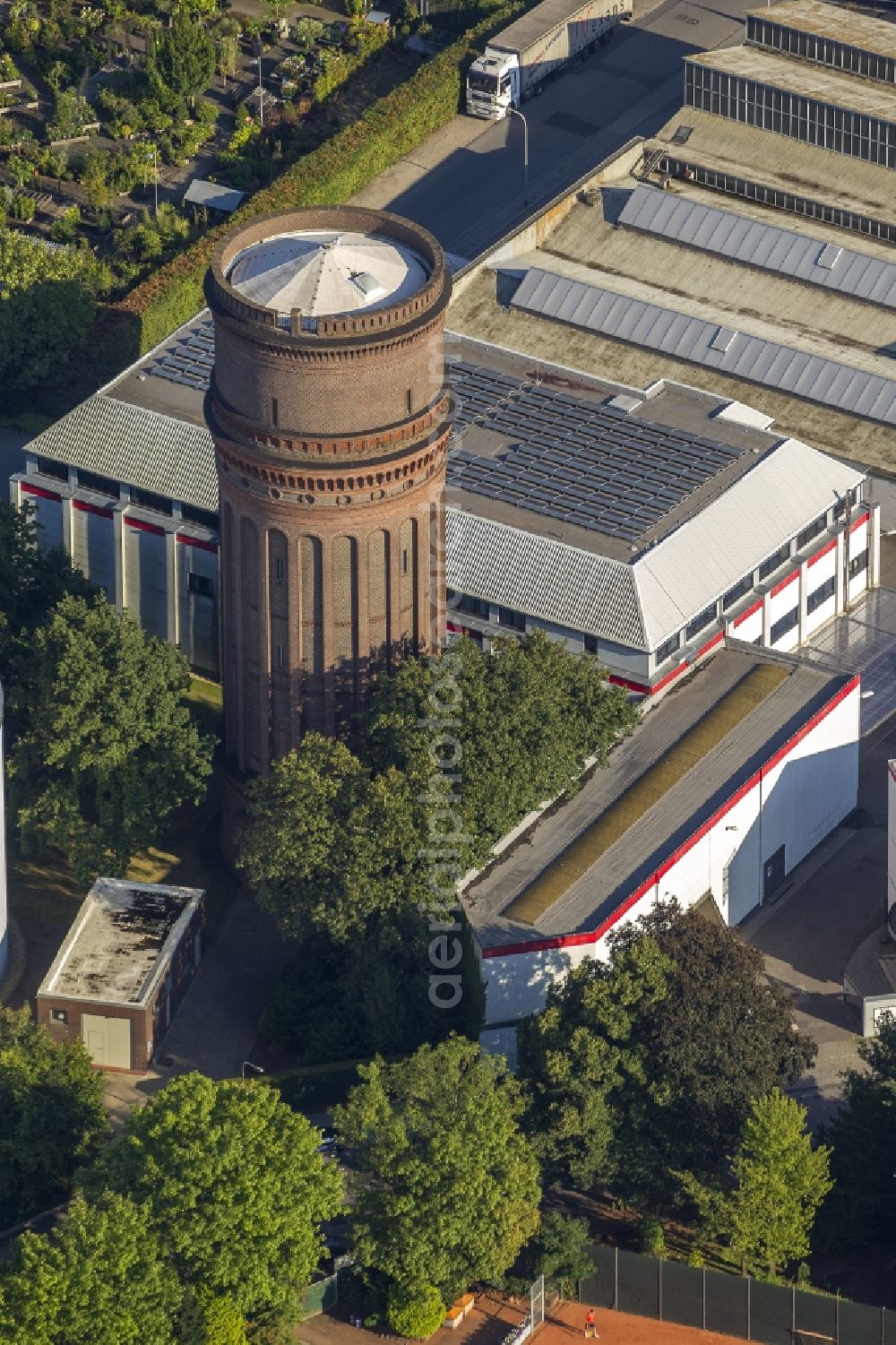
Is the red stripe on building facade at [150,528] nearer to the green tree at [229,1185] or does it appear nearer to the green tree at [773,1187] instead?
the green tree at [229,1185]

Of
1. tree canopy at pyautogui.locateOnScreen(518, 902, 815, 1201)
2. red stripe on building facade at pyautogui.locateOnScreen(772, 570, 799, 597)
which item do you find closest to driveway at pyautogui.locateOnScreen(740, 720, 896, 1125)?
tree canopy at pyautogui.locateOnScreen(518, 902, 815, 1201)

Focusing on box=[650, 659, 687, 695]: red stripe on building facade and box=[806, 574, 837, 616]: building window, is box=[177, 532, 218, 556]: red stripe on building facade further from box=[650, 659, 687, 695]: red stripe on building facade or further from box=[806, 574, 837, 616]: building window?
box=[806, 574, 837, 616]: building window

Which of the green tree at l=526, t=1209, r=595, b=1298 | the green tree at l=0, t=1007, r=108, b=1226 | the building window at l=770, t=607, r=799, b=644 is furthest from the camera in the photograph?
the building window at l=770, t=607, r=799, b=644

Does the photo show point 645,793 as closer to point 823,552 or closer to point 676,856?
point 676,856

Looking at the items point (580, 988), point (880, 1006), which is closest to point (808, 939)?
point (880, 1006)

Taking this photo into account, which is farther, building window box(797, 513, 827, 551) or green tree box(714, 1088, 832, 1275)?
building window box(797, 513, 827, 551)
